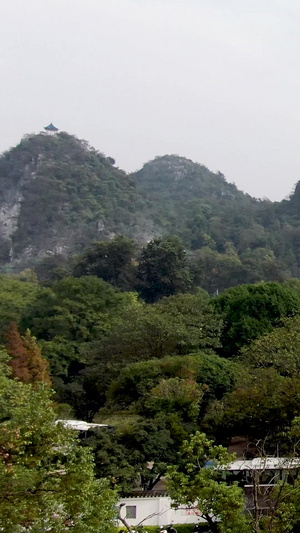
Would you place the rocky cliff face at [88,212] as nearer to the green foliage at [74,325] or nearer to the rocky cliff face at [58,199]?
the rocky cliff face at [58,199]

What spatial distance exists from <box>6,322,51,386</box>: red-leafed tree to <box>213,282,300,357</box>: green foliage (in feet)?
24.0

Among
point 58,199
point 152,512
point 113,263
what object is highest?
point 58,199

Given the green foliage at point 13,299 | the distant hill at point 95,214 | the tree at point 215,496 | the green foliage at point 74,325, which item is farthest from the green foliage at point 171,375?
the distant hill at point 95,214

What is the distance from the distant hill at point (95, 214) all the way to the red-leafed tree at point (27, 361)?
34.5 metres

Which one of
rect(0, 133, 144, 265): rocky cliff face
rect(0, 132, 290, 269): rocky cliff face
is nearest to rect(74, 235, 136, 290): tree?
rect(0, 132, 290, 269): rocky cliff face

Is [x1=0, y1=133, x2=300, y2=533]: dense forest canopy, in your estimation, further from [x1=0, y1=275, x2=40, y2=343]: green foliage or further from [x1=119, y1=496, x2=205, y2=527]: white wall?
[x1=119, y1=496, x2=205, y2=527]: white wall

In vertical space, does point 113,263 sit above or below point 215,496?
above

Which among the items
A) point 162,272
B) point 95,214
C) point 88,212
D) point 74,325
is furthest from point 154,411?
point 88,212

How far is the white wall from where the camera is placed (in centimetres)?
1730

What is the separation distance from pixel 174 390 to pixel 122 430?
260cm

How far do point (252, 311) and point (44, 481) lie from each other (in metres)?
19.7

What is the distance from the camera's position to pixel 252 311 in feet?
100

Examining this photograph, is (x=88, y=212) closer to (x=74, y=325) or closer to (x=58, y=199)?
(x=58, y=199)

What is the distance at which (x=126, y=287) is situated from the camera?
43.0 metres
